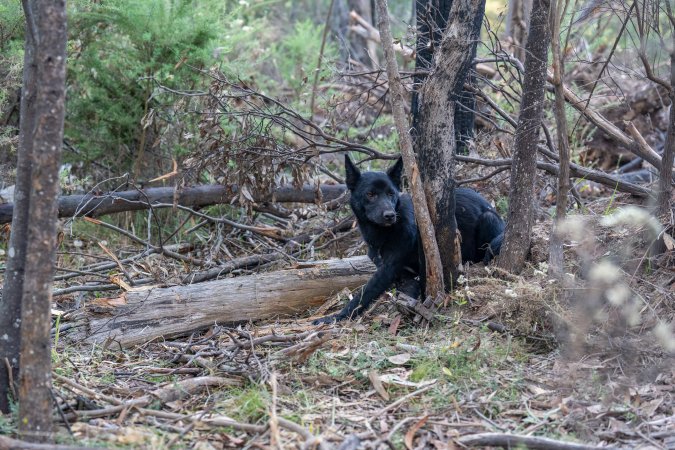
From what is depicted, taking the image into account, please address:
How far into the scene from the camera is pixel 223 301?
6.23 m

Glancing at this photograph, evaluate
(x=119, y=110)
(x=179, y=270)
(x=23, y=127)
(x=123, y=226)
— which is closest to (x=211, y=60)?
(x=119, y=110)

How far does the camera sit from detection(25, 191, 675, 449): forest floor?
13.0ft

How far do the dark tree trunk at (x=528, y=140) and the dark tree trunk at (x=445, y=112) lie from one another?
458 millimetres

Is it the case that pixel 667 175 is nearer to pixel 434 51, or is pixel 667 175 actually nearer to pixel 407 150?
pixel 407 150

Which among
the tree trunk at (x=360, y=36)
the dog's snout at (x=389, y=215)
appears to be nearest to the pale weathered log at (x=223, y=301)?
the dog's snout at (x=389, y=215)

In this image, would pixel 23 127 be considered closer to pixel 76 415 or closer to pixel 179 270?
pixel 76 415

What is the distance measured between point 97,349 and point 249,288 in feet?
4.63

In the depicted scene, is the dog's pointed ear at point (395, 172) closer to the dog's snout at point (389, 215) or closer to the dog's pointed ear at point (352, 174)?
the dog's pointed ear at point (352, 174)

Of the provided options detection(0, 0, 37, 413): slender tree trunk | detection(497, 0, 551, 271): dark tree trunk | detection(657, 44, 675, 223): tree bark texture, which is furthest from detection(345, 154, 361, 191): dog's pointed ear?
detection(0, 0, 37, 413): slender tree trunk

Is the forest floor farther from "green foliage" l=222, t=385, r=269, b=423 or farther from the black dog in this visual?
the black dog

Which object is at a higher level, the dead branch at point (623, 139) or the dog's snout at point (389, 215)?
the dead branch at point (623, 139)

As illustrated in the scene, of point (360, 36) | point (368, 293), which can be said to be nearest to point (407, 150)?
point (368, 293)

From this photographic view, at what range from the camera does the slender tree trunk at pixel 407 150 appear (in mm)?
5465

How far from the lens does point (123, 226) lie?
8945 mm
